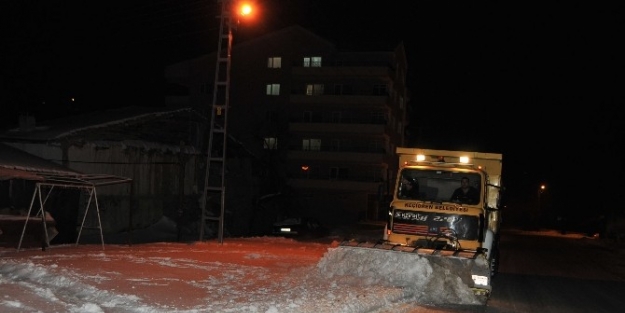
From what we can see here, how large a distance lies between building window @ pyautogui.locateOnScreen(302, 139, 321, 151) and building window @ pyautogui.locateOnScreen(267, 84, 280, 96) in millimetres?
5298

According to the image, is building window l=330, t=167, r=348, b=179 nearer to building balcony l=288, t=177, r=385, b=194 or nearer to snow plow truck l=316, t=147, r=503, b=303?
building balcony l=288, t=177, r=385, b=194

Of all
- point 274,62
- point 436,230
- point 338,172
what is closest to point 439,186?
point 436,230

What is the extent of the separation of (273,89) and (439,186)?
1832 inches

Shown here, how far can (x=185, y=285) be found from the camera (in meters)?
11.5

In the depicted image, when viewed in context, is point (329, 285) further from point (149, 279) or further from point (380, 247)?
point (149, 279)

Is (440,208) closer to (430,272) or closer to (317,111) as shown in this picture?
(430,272)

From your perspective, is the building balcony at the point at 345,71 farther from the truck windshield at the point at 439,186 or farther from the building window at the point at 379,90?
the truck windshield at the point at 439,186

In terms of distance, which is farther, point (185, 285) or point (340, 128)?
point (340, 128)

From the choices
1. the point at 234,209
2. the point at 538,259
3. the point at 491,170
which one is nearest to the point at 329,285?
the point at 491,170

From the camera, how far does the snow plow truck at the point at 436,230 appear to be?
1237cm

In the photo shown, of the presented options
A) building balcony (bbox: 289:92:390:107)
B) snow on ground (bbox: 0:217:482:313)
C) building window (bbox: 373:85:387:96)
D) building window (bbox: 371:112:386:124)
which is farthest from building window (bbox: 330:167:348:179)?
snow on ground (bbox: 0:217:482:313)

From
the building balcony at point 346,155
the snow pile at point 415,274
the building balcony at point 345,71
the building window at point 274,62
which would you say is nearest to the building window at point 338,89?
the building balcony at point 345,71

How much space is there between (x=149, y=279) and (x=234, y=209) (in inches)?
1118

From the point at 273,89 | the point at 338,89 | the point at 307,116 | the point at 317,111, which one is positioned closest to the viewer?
the point at 338,89
